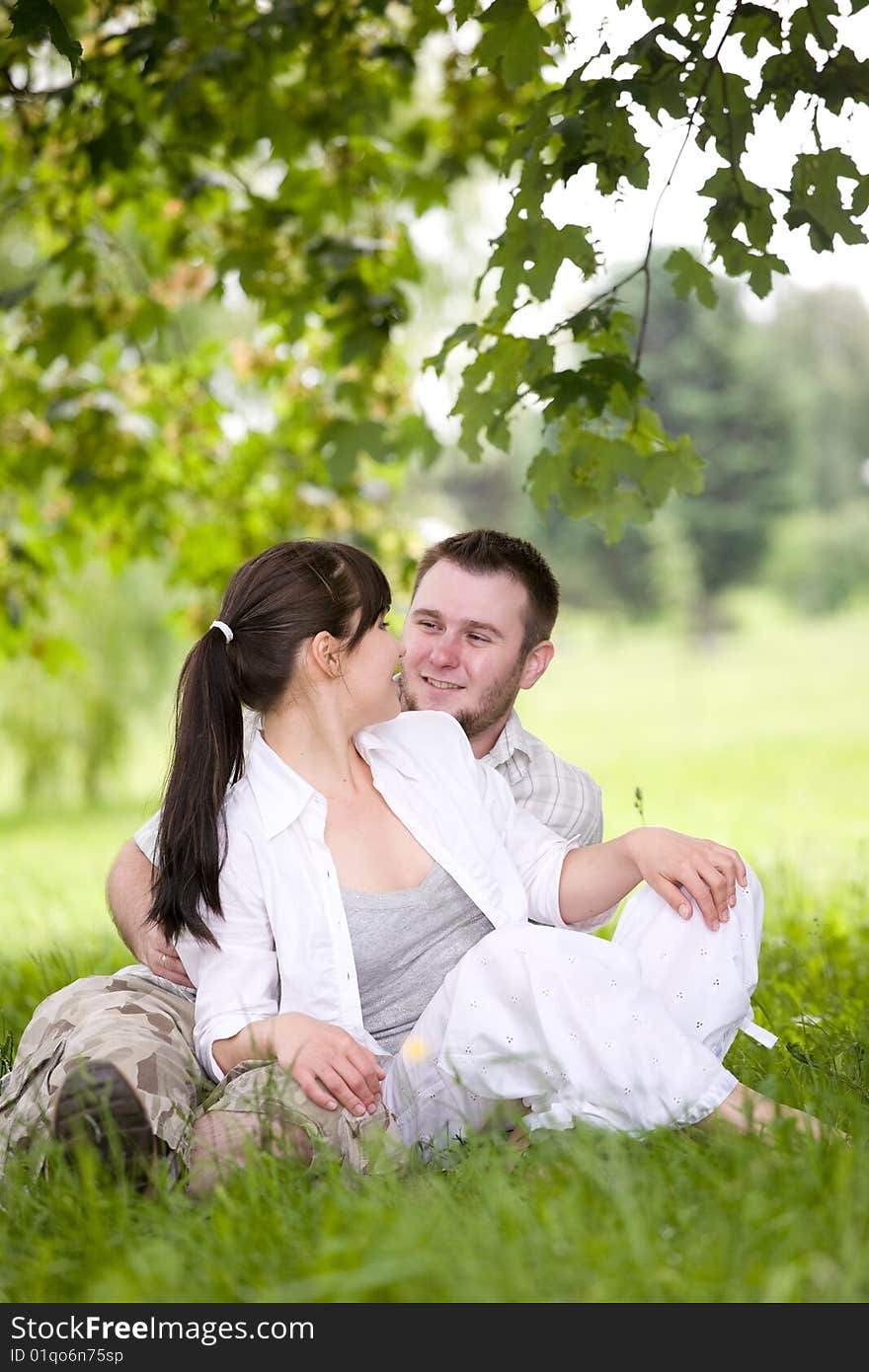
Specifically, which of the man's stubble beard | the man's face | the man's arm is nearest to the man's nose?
the man's face

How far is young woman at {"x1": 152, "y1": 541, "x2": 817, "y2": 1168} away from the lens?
7.61 ft

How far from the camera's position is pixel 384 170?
4926 mm

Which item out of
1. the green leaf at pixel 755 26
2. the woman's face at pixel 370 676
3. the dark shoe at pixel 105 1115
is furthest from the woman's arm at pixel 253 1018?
the green leaf at pixel 755 26

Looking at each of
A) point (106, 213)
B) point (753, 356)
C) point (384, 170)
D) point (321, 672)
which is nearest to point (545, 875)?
point (321, 672)

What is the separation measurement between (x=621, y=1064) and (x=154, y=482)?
429cm

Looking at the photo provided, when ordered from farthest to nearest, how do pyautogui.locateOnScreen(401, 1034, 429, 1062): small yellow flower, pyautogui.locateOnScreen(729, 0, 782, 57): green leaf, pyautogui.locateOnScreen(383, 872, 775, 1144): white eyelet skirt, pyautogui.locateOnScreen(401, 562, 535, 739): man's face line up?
pyautogui.locateOnScreen(401, 562, 535, 739): man's face → pyautogui.locateOnScreen(729, 0, 782, 57): green leaf → pyautogui.locateOnScreen(401, 1034, 429, 1062): small yellow flower → pyautogui.locateOnScreen(383, 872, 775, 1144): white eyelet skirt

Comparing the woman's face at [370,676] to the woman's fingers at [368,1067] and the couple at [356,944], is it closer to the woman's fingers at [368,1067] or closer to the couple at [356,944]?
the couple at [356,944]

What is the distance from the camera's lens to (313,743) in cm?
283

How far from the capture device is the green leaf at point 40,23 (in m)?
2.60

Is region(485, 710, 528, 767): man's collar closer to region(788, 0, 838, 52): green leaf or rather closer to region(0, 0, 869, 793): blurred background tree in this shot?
region(0, 0, 869, 793): blurred background tree

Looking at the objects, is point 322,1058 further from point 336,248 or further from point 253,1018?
point 336,248

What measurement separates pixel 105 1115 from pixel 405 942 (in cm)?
74

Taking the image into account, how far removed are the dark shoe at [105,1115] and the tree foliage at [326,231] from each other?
168cm

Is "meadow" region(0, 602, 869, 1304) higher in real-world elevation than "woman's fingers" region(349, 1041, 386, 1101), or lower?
lower
